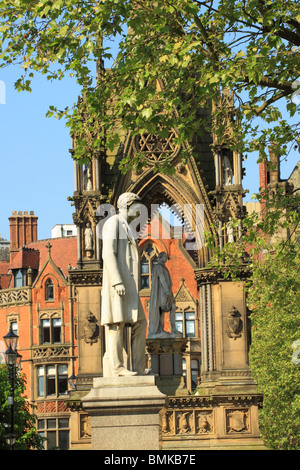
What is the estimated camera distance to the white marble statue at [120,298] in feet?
52.8

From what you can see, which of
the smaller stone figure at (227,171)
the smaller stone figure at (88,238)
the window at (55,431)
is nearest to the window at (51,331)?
the window at (55,431)

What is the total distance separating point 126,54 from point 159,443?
8159mm

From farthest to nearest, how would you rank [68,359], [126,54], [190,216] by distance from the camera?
[68,359] → [190,216] → [126,54]

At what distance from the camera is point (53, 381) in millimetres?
65062

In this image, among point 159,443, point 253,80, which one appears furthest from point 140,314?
point 253,80

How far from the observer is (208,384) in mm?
30484

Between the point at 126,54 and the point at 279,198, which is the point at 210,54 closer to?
the point at 126,54

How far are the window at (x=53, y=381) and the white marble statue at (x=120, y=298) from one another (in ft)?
161

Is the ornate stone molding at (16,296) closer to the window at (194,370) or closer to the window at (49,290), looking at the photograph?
the window at (49,290)

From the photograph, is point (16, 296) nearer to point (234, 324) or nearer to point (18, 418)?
point (18, 418)

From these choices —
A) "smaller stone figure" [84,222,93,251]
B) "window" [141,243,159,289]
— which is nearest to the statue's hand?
"smaller stone figure" [84,222,93,251]

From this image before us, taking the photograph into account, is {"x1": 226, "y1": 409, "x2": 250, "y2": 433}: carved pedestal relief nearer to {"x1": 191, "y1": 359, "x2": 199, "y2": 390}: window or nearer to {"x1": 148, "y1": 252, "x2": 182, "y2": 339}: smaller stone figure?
{"x1": 148, "y1": 252, "x2": 182, "y2": 339}: smaller stone figure

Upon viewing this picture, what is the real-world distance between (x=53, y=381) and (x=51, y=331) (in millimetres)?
2935

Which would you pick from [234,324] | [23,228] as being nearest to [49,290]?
[23,228]
